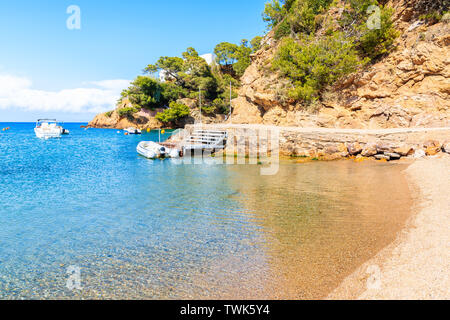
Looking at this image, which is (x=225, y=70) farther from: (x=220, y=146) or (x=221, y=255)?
(x=221, y=255)

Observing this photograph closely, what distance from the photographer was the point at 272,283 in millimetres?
5066

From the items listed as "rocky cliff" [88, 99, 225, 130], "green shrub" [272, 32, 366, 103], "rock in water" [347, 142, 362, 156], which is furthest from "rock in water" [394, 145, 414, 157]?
"rocky cliff" [88, 99, 225, 130]

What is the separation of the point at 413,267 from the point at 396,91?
25.3 metres

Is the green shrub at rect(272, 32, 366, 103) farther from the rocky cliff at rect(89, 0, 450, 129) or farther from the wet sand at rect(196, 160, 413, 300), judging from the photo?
the wet sand at rect(196, 160, 413, 300)

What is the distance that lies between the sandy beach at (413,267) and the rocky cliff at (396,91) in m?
18.5

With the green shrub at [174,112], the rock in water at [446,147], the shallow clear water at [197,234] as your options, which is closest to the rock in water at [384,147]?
the rock in water at [446,147]

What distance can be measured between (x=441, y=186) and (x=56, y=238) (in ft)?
46.0

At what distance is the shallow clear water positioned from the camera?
17.2ft

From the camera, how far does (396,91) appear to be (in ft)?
81.5

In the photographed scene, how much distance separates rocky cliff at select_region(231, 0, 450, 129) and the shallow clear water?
12026 mm

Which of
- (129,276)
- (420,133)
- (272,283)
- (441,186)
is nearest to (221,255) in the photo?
(272,283)

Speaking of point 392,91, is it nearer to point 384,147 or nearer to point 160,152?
point 384,147

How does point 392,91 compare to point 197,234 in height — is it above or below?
above

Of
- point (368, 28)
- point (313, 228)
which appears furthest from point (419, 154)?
Answer: point (368, 28)
